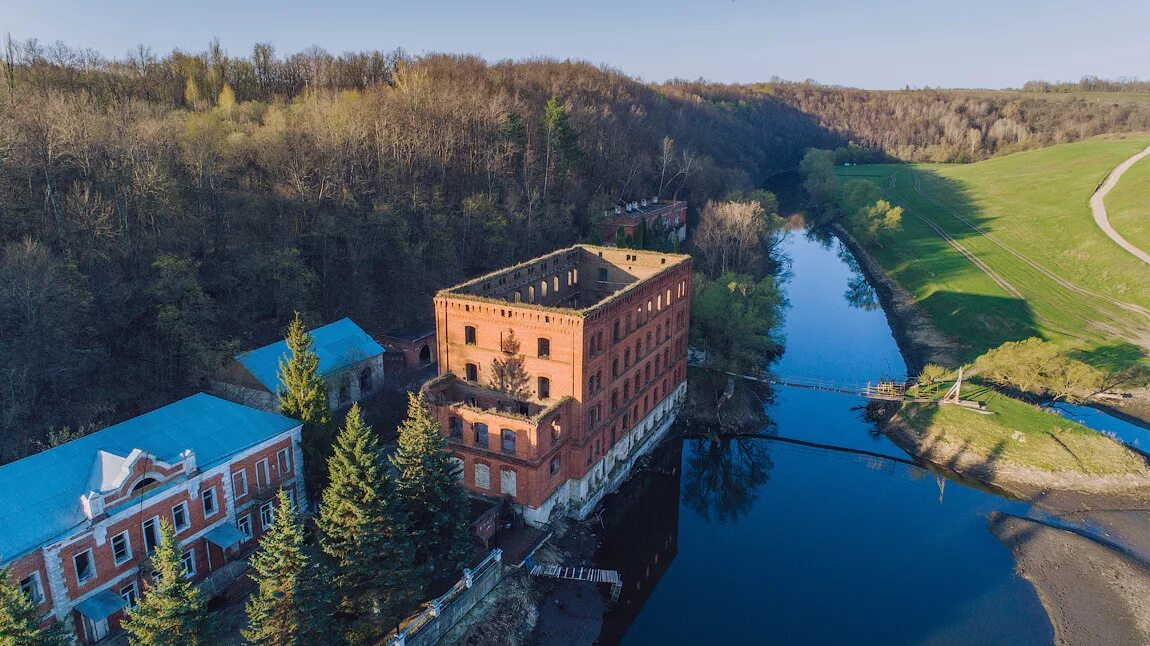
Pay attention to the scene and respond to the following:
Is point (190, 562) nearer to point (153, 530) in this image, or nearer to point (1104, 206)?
point (153, 530)

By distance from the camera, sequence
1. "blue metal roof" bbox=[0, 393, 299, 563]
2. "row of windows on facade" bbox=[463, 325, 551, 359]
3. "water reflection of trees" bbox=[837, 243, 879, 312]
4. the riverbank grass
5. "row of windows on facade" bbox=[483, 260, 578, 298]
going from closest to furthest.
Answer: "blue metal roof" bbox=[0, 393, 299, 563], "row of windows on facade" bbox=[463, 325, 551, 359], "row of windows on facade" bbox=[483, 260, 578, 298], the riverbank grass, "water reflection of trees" bbox=[837, 243, 879, 312]

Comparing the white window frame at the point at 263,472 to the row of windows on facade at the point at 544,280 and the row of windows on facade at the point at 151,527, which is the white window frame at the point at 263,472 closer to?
the row of windows on facade at the point at 151,527

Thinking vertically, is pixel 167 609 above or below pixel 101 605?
above

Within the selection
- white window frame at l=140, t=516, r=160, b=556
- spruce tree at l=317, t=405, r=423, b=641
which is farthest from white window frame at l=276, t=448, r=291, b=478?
spruce tree at l=317, t=405, r=423, b=641

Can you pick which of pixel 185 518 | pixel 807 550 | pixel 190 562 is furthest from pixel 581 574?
pixel 185 518

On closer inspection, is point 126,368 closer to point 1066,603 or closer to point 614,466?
point 614,466

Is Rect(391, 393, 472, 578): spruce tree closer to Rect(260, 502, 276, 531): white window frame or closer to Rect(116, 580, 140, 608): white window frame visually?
Rect(260, 502, 276, 531): white window frame
